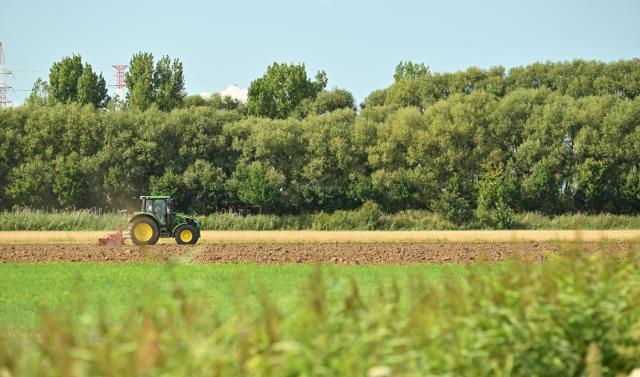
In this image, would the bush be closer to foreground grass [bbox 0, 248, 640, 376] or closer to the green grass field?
the green grass field

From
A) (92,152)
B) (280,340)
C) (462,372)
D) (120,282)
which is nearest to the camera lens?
(280,340)

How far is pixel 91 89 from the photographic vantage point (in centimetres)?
7069

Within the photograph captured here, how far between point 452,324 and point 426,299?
0.34 metres

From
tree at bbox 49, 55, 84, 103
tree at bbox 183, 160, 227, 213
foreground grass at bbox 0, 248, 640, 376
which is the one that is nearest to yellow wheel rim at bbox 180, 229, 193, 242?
tree at bbox 183, 160, 227, 213

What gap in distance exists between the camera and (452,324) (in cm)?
678

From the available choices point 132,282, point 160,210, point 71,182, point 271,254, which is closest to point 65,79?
point 71,182

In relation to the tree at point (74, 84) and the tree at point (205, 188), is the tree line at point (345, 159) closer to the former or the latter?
the tree at point (205, 188)

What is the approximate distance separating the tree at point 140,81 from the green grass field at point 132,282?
45.8m

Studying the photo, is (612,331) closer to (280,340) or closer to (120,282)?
(280,340)

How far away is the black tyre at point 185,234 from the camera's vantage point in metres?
30.7

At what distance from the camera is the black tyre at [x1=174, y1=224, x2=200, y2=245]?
30708 mm

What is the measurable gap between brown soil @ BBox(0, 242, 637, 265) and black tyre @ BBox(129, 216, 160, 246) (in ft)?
1.81

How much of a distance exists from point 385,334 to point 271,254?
20.7m

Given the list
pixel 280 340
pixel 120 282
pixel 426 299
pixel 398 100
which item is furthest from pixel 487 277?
pixel 398 100
